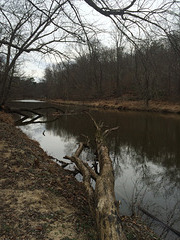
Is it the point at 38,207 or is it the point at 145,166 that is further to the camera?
the point at 145,166

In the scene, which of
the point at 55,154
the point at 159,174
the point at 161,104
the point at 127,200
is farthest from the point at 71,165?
the point at 161,104

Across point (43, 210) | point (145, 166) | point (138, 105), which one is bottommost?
point (145, 166)

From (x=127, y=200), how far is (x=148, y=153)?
4.35m

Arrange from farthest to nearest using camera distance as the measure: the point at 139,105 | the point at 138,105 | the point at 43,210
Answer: the point at 138,105 → the point at 139,105 → the point at 43,210

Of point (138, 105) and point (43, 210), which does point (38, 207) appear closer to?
point (43, 210)

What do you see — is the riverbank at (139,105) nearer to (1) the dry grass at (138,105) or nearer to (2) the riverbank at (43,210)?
(1) the dry grass at (138,105)

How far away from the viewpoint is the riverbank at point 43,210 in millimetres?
2377

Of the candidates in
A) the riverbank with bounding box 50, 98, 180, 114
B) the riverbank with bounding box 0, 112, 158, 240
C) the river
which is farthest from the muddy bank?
the riverbank with bounding box 50, 98, 180, 114

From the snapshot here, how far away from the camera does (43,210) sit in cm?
288

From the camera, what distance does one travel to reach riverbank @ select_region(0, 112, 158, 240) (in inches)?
93.6

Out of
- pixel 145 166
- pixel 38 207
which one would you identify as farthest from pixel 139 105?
pixel 38 207

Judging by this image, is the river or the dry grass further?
the dry grass

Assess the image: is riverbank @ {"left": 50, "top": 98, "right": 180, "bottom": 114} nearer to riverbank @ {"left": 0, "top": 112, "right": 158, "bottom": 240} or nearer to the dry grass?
the dry grass

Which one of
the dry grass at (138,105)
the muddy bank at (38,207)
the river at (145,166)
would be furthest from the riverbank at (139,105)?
the muddy bank at (38,207)
